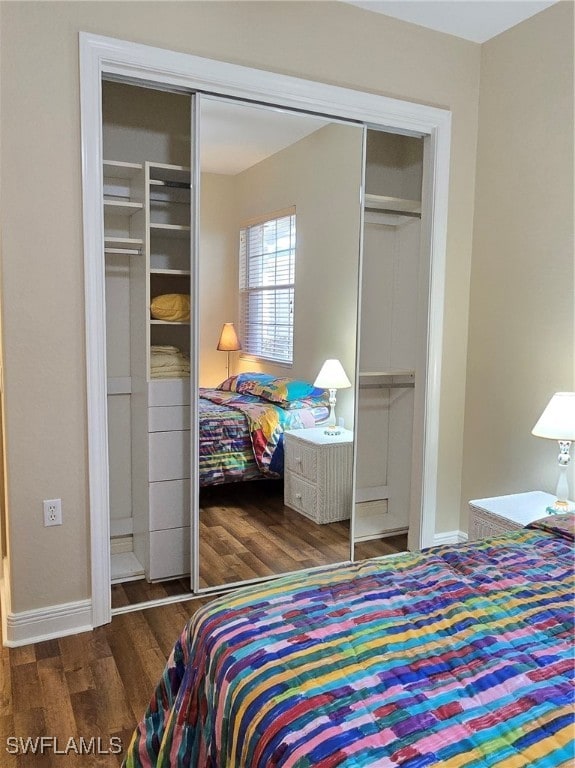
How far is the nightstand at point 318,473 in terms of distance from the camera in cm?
304

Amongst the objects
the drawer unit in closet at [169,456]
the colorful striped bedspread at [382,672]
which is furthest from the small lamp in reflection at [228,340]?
the colorful striped bedspread at [382,672]

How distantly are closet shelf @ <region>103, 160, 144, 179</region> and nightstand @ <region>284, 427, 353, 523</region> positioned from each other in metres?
1.42

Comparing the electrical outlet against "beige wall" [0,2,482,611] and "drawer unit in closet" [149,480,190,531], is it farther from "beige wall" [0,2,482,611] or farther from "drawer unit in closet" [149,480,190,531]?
"drawer unit in closet" [149,480,190,531]

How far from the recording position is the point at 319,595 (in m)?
Answer: 1.46

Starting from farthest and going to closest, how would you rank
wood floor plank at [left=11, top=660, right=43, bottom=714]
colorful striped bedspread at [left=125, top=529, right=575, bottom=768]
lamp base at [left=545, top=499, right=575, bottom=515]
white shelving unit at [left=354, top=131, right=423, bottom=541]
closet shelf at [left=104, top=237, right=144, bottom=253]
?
white shelving unit at [left=354, top=131, right=423, bottom=541]
closet shelf at [left=104, top=237, right=144, bottom=253]
lamp base at [left=545, top=499, right=575, bottom=515]
wood floor plank at [left=11, top=660, right=43, bottom=714]
colorful striped bedspread at [left=125, top=529, right=575, bottom=768]

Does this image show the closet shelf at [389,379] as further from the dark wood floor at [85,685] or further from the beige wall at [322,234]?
the dark wood floor at [85,685]

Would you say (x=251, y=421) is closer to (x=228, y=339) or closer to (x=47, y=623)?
Result: (x=228, y=339)

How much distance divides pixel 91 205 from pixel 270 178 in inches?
36.6

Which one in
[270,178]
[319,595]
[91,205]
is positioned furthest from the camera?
[270,178]

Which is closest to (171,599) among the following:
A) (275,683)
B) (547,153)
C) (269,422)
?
(269,422)

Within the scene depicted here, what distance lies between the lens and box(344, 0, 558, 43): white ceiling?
2.76 meters

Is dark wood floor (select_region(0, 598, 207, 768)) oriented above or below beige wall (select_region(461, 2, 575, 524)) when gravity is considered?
below

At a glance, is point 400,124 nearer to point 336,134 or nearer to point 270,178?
point 336,134

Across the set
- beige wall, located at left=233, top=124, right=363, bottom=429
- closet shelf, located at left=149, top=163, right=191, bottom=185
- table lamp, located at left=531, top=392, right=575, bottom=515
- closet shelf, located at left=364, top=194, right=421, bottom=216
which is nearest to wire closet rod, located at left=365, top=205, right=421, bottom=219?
closet shelf, located at left=364, top=194, right=421, bottom=216
